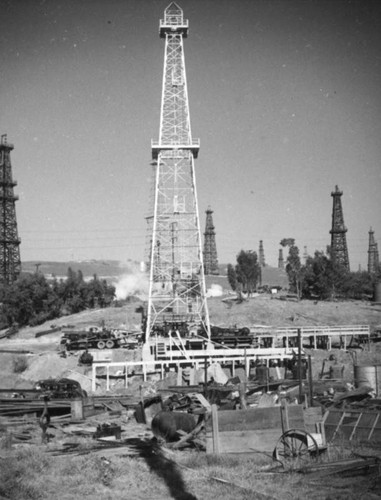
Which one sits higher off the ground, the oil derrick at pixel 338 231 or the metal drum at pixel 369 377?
the oil derrick at pixel 338 231

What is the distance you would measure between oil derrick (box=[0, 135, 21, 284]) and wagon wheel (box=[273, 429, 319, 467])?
51.8 m

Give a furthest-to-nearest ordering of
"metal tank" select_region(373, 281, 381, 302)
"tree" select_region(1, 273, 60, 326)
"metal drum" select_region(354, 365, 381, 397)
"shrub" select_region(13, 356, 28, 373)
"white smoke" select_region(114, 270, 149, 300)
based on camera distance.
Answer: "white smoke" select_region(114, 270, 149, 300) → "metal tank" select_region(373, 281, 381, 302) → "tree" select_region(1, 273, 60, 326) → "shrub" select_region(13, 356, 28, 373) → "metal drum" select_region(354, 365, 381, 397)

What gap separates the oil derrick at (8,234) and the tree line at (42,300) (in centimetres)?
704

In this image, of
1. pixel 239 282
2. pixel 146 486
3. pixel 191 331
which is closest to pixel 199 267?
pixel 191 331

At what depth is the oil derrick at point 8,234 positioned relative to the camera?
60000 millimetres

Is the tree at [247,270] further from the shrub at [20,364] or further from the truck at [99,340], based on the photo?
the shrub at [20,364]

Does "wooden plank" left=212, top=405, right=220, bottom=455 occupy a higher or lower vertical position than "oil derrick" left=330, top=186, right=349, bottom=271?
lower

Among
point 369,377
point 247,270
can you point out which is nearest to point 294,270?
point 247,270

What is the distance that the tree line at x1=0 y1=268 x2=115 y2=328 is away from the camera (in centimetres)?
4866

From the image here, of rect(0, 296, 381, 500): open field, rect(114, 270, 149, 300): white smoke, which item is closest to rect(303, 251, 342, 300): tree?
rect(114, 270, 149, 300): white smoke

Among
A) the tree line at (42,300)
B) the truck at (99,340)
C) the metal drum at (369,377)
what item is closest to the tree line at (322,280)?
the tree line at (42,300)

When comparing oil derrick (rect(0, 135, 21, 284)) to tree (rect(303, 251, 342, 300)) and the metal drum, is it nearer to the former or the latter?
tree (rect(303, 251, 342, 300))

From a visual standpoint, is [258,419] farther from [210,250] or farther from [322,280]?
[210,250]

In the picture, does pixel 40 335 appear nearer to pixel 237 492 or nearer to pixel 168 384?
pixel 168 384
